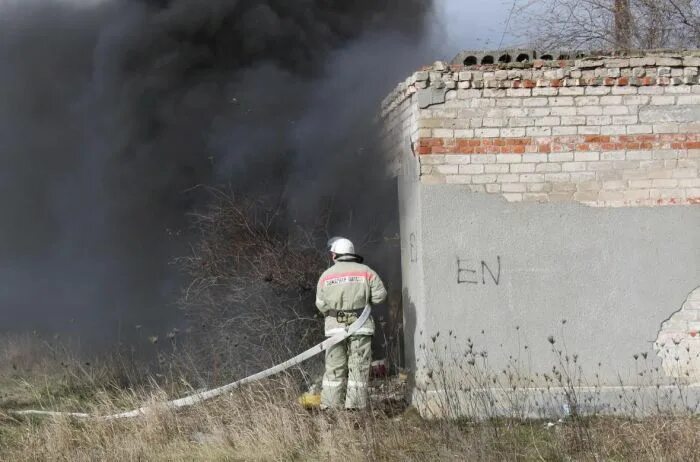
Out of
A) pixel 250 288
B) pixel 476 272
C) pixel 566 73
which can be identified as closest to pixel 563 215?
pixel 476 272

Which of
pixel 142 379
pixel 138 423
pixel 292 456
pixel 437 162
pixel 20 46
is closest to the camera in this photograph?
pixel 292 456

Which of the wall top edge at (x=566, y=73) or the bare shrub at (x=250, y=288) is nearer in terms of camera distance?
the wall top edge at (x=566, y=73)

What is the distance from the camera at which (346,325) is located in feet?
24.4

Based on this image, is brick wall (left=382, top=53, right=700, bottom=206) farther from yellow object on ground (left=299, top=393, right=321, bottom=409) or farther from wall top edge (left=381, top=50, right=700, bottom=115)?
yellow object on ground (left=299, top=393, right=321, bottom=409)

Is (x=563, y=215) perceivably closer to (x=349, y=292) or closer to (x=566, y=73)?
(x=566, y=73)

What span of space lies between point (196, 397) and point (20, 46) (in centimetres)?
700

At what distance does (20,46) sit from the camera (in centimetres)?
1198

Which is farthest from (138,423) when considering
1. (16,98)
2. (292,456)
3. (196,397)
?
(16,98)

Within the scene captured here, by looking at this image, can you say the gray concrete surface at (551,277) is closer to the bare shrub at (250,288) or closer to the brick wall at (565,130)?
the brick wall at (565,130)

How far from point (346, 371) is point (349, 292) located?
0.71 meters

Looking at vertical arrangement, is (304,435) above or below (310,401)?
below

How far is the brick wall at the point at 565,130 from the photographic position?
7.44m

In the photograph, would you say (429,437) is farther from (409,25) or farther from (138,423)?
(409,25)

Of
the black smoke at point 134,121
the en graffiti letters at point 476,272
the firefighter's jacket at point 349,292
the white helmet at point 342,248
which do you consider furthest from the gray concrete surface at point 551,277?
the black smoke at point 134,121
